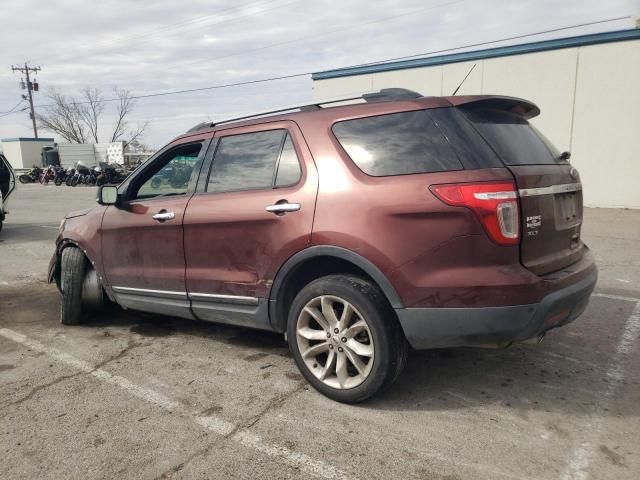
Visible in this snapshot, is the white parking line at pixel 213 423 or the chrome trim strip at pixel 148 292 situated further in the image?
the chrome trim strip at pixel 148 292

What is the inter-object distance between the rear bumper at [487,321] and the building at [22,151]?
53436 millimetres

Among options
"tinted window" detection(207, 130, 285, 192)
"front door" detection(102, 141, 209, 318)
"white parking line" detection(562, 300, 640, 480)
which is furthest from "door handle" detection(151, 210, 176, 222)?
"white parking line" detection(562, 300, 640, 480)

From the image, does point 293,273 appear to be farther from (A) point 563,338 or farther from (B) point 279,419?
(A) point 563,338

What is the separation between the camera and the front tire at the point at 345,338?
2863mm

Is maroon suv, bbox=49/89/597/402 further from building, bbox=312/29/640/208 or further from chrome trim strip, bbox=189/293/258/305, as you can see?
building, bbox=312/29/640/208

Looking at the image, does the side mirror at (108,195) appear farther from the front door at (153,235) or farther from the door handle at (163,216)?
the door handle at (163,216)

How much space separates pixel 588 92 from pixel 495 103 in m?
12.5

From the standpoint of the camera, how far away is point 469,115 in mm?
2867

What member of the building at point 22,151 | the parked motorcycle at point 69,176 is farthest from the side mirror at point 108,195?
the building at point 22,151

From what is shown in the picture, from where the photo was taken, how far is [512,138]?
298cm

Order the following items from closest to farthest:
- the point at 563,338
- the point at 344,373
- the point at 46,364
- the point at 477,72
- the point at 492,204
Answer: the point at 492,204 < the point at 344,373 < the point at 46,364 < the point at 563,338 < the point at 477,72

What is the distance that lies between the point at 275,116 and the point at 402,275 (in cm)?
152

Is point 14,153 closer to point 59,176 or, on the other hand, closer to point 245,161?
point 59,176

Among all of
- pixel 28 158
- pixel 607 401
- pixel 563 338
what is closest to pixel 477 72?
pixel 563 338
